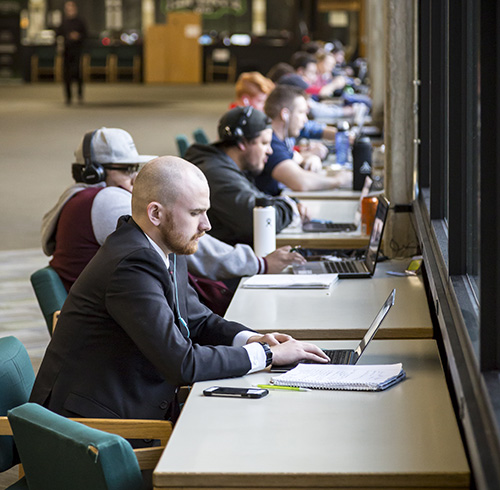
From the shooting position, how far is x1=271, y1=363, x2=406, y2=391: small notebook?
2410 mm

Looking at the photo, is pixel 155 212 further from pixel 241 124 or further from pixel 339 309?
pixel 241 124

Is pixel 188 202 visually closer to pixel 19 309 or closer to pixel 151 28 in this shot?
pixel 19 309

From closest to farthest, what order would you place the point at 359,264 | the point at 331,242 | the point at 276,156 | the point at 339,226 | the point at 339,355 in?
the point at 339,355
the point at 359,264
the point at 331,242
the point at 339,226
the point at 276,156

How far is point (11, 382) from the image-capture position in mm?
2582

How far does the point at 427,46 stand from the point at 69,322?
2.38 metres

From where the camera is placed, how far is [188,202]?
2611mm

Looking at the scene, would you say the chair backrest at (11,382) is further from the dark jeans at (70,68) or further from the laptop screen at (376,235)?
the dark jeans at (70,68)

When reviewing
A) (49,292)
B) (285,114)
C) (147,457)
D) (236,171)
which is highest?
(285,114)

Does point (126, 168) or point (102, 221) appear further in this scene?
point (126, 168)

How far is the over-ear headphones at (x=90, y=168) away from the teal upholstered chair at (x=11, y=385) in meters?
1.25

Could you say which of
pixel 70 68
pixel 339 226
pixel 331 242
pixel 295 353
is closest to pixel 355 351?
pixel 295 353

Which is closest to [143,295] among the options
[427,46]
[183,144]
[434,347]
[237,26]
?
[434,347]

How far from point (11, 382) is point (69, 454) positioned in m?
0.61

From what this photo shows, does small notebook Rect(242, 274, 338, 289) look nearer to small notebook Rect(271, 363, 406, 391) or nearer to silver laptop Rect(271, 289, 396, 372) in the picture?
silver laptop Rect(271, 289, 396, 372)
